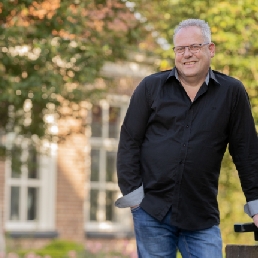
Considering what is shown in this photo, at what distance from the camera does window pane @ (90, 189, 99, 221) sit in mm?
16938

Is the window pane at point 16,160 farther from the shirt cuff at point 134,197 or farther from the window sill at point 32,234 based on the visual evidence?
the shirt cuff at point 134,197

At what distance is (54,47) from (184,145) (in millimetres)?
5235

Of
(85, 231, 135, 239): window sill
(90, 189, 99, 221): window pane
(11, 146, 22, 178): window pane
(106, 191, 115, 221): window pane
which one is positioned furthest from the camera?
(106, 191, 115, 221): window pane

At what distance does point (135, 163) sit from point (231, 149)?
0.47 m

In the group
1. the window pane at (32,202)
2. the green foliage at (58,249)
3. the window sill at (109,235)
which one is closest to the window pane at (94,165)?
the window sill at (109,235)

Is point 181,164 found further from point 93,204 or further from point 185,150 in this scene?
point 93,204

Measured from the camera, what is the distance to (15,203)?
52.4 feet

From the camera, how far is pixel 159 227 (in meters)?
4.47

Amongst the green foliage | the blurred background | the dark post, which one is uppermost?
the blurred background

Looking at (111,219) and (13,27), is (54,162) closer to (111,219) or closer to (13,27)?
(111,219)

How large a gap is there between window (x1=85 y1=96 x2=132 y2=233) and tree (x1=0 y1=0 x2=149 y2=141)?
5.71 metres

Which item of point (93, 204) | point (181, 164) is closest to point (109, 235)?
point (93, 204)

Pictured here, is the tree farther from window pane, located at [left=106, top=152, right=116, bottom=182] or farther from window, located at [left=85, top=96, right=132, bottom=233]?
window pane, located at [left=106, top=152, right=116, bottom=182]

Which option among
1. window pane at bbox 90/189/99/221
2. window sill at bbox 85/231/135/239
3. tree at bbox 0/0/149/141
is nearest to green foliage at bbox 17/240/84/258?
window sill at bbox 85/231/135/239
